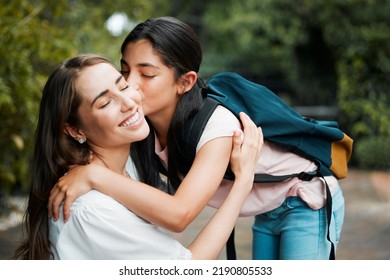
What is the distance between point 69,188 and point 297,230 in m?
0.93

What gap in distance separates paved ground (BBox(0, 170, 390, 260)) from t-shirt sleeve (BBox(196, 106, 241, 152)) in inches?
151

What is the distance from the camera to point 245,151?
226 cm

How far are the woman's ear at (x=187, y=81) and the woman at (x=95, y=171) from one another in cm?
27

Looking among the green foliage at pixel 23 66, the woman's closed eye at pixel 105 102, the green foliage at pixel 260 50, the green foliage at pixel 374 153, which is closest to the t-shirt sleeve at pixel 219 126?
the woman's closed eye at pixel 105 102

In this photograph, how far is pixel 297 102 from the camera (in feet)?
48.5

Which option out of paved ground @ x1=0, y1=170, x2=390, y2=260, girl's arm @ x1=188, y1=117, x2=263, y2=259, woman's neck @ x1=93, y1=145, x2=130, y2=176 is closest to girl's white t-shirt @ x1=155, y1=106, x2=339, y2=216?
girl's arm @ x1=188, y1=117, x2=263, y2=259

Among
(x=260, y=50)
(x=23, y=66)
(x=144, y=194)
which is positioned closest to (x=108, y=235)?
(x=144, y=194)

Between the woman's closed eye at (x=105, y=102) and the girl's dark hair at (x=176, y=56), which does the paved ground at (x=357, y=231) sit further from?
the woman's closed eye at (x=105, y=102)

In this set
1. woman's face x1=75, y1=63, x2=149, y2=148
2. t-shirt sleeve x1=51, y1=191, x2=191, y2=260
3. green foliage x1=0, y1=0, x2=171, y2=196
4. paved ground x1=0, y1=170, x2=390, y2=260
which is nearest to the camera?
t-shirt sleeve x1=51, y1=191, x2=191, y2=260

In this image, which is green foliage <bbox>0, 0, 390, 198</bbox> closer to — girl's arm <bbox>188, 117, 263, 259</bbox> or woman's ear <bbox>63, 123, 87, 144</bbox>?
woman's ear <bbox>63, 123, 87, 144</bbox>

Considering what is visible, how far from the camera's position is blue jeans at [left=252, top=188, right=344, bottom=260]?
2469 mm

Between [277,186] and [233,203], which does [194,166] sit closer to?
[233,203]

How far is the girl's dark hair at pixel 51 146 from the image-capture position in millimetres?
2045
